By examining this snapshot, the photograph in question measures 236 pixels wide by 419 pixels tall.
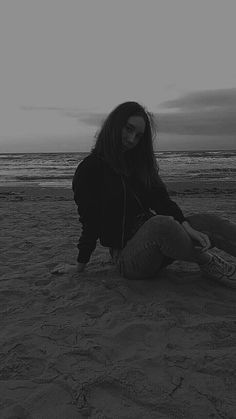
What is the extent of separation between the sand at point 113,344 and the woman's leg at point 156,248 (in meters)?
0.21

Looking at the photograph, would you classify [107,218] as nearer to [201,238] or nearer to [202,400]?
[201,238]

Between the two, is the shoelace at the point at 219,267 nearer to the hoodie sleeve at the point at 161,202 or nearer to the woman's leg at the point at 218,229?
the woman's leg at the point at 218,229

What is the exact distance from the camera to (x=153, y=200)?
3.57 metres

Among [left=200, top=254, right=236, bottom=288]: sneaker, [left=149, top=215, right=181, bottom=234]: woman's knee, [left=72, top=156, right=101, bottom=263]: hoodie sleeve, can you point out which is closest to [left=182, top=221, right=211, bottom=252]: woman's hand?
[left=149, top=215, right=181, bottom=234]: woman's knee

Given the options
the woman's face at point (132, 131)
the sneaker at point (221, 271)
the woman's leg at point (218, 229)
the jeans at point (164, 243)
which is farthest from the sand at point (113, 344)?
the woman's face at point (132, 131)

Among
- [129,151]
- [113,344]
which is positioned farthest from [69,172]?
[113,344]

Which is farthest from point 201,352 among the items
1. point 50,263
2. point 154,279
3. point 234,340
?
point 50,263

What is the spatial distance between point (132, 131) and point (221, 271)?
1.40m

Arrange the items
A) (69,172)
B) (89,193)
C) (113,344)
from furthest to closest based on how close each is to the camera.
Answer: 1. (69,172)
2. (89,193)
3. (113,344)

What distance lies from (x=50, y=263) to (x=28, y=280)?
1.93ft

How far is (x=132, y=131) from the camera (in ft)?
10.6

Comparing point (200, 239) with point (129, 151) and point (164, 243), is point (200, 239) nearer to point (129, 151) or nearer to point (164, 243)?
point (164, 243)

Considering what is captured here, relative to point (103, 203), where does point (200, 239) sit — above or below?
below

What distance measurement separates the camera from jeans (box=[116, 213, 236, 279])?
303 centimetres
